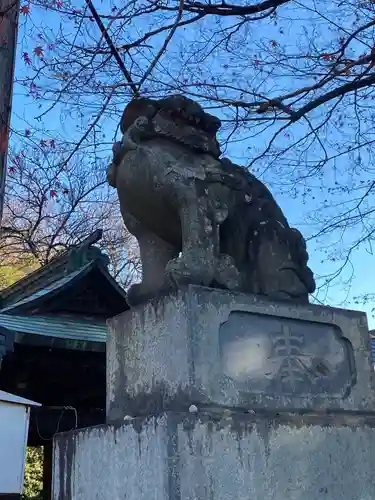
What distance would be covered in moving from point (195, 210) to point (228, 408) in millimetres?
849

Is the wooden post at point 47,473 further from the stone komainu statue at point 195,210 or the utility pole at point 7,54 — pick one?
the stone komainu statue at point 195,210

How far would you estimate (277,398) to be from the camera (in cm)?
226

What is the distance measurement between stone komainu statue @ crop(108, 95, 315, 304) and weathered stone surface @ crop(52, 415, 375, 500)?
617 mm

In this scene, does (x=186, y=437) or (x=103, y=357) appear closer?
(x=186, y=437)

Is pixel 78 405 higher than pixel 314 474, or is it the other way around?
pixel 78 405

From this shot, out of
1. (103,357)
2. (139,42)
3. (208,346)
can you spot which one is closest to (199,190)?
(208,346)

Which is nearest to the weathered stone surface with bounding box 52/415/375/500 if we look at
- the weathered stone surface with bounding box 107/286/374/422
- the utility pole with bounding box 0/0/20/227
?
the weathered stone surface with bounding box 107/286/374/422

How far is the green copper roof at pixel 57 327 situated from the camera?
244 inches

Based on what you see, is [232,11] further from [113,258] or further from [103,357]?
[113,258]

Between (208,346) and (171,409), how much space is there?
27 centimetres

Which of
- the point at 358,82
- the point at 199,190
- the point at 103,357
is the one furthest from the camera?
the point at 103,357

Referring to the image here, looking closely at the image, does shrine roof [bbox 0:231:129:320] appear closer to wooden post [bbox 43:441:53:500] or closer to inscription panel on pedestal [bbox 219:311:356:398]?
wooden post [bbox 43:441:53:500]

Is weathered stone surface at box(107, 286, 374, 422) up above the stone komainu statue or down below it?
below

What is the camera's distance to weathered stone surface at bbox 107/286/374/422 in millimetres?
2135
